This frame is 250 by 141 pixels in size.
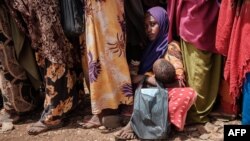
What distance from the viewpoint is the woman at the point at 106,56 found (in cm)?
347

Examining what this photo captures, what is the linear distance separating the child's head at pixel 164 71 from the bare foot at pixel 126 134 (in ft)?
1.57

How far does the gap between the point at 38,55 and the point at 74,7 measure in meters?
0.58

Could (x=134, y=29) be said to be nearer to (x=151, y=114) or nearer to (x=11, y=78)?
(x=151, y=114)

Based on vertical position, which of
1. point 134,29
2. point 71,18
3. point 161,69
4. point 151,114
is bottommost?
point 151,114

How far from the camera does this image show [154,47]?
373 cm

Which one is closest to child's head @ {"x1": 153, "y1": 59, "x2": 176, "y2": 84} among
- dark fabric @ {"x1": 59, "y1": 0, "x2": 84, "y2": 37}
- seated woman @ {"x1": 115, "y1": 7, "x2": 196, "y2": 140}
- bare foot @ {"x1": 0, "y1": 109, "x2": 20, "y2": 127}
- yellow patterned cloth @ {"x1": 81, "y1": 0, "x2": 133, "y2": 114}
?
seated woman @ {"x1": 115, "y1": 7, "x2": 196, "y2": 140}

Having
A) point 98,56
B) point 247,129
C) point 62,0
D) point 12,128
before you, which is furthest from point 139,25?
point 12,128

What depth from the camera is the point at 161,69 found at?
137 inches

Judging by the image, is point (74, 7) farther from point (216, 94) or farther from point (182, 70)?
point (216, 94)

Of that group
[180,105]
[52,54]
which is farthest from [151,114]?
[52,54]

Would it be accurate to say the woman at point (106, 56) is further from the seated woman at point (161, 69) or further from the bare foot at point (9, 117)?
the bare foot at point (9, 117)

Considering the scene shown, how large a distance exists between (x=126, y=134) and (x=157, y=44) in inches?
33.3

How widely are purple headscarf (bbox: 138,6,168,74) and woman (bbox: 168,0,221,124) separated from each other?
6cm

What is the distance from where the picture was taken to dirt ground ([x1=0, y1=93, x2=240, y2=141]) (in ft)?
11.4
